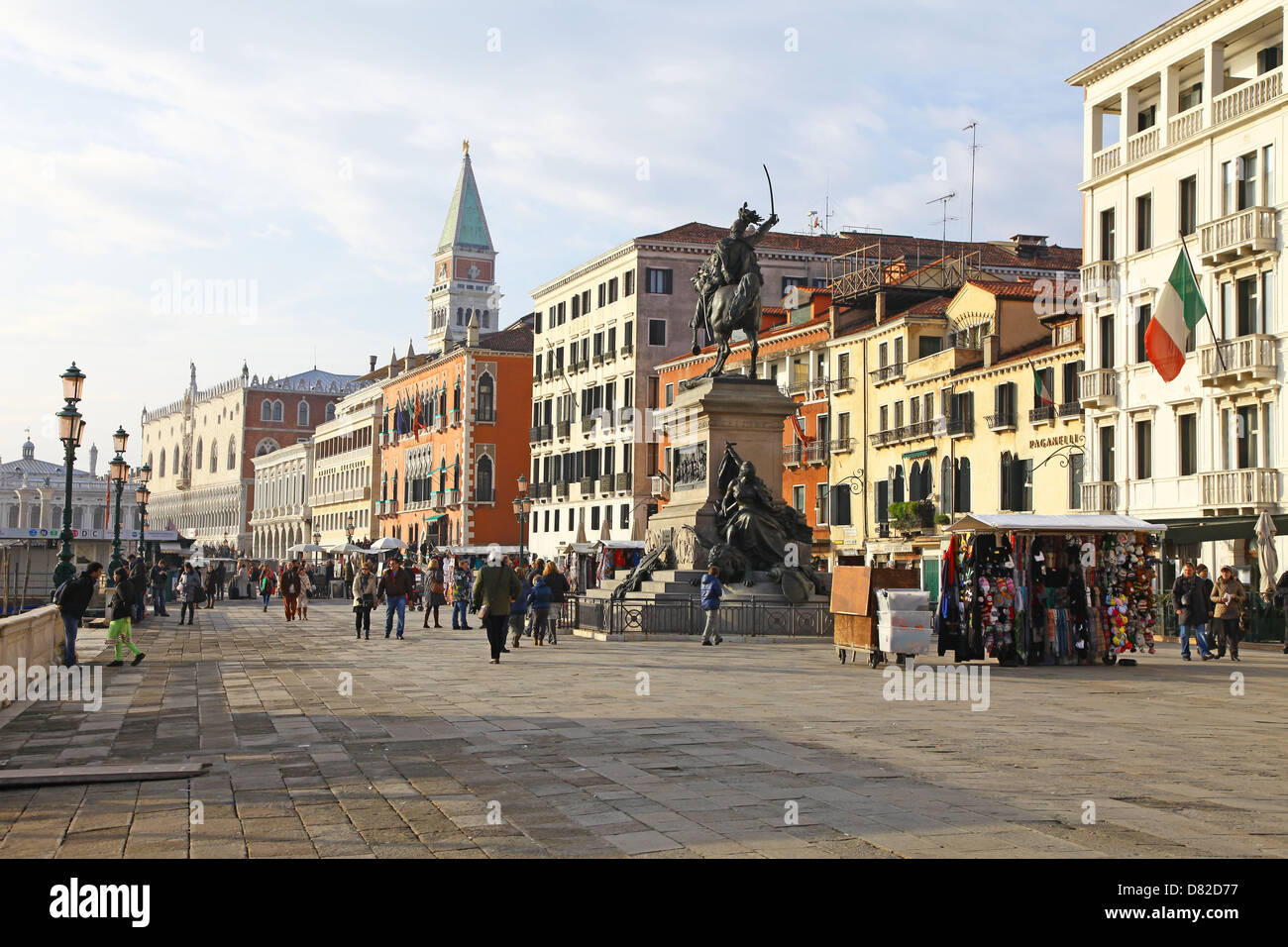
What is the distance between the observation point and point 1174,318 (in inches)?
1342

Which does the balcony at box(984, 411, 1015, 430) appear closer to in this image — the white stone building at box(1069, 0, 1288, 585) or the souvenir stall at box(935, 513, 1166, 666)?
the white stone building at box(1069, 0, 1288, 585)

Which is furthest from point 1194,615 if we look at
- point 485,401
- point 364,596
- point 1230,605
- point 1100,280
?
point 485,401

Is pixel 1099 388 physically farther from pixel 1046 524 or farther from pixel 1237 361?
pixel 1046 524

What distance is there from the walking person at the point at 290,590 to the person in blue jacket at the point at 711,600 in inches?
693

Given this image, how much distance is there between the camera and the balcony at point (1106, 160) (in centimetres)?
4078

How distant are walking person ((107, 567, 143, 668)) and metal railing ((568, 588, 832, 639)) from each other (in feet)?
28.1

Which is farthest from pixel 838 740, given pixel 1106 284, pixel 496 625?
pixel 1106 284

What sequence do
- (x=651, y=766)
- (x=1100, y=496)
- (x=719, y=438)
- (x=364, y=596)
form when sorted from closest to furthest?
1. (x=651, y=766)
2. (x=719, y=438)
3. (x=364, y=596)
4. (x=1100, y=496)

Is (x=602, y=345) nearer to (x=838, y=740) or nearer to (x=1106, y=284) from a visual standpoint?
(x=1106, y=284)

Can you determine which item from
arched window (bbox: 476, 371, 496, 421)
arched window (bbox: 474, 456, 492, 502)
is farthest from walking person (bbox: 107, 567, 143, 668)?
arched window (bbox: 476, 371, 496, 421)

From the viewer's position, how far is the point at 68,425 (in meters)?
27.3

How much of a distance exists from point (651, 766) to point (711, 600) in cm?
1323

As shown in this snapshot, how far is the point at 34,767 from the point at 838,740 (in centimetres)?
606

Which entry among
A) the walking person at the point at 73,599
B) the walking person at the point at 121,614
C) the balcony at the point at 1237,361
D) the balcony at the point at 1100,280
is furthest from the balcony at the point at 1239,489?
the walking person at the point at 73,599
